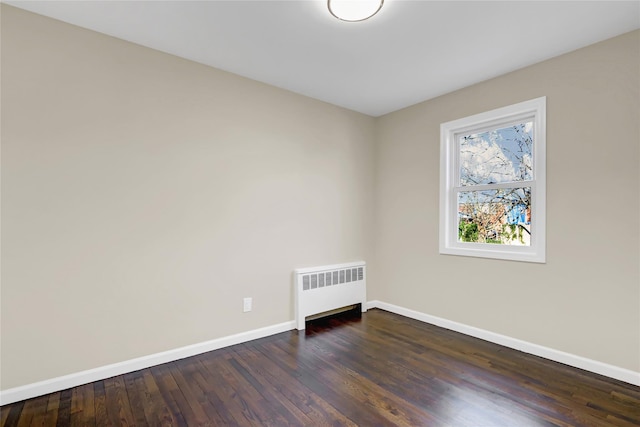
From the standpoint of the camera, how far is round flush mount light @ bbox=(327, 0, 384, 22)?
1.95m

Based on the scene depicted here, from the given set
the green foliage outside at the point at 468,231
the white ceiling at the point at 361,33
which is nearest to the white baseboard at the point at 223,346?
the green foliage outside at the point at 468,231

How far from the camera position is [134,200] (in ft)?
8.08

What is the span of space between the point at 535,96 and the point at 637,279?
162 centimetres

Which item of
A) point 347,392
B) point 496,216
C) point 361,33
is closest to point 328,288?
point 347,392

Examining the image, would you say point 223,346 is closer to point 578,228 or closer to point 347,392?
point 347,392

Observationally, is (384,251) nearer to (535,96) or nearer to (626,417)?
(535,96)

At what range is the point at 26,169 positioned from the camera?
2076 mm

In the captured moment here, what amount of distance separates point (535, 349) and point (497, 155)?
181cm

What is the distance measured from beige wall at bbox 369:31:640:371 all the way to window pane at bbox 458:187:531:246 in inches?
9.4

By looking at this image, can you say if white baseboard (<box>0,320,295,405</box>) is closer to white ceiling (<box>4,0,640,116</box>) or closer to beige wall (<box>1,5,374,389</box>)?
beige wall (<box>1,5,374,389</box>)

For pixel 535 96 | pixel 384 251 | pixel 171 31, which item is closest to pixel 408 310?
pixel 384 251

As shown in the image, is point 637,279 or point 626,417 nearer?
point 626,417

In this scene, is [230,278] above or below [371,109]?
below

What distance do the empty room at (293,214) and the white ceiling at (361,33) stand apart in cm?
2
